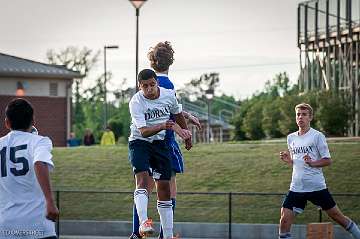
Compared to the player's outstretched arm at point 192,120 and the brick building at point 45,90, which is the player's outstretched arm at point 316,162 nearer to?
the player's outstretched arm at point 192,120

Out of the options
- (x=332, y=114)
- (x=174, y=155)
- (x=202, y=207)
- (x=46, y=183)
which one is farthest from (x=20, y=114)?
(x=332, y=114)

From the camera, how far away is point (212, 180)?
3372 cm

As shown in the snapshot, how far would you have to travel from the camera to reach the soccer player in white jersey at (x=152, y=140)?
14.0 metres

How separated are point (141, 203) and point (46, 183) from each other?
11.9 ft

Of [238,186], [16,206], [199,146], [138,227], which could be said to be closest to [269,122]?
[199,146]

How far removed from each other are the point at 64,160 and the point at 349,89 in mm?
16859

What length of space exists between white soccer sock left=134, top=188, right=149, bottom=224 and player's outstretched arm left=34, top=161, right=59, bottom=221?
10.8 feet

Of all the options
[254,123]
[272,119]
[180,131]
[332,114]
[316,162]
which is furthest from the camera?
[254,123]

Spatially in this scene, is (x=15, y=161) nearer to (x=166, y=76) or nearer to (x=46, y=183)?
(x=46, y=183)

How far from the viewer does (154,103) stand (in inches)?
558

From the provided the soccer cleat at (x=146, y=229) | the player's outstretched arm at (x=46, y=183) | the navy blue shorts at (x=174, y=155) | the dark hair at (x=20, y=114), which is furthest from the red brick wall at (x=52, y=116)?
the player's outstretched arm at (x=46, y=183)

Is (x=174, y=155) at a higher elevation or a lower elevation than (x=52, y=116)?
lower

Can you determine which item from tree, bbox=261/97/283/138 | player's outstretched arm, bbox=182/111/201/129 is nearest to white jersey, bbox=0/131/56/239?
player's outstretched arm, bbox=182/111/201/129

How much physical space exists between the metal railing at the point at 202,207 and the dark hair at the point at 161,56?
12601 millimetres
